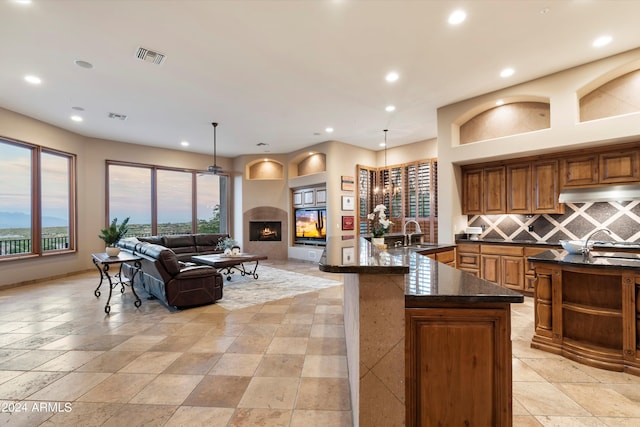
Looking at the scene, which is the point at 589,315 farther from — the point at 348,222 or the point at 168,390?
the point at 348,222

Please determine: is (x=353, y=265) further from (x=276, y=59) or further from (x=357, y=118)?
(x=357, y=118)

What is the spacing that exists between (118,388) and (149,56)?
12.4 ft

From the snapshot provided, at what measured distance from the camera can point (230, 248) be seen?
234 inches

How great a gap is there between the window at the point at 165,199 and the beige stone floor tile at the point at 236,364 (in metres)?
6.35

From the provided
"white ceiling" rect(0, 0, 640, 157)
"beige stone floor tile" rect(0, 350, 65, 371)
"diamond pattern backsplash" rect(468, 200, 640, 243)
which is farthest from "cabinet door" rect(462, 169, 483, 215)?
"beige stone floor tile" rect(0, 350, 65, 371)

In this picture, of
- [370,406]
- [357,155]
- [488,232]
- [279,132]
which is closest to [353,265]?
[370,406]

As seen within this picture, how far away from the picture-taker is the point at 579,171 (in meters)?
4.25

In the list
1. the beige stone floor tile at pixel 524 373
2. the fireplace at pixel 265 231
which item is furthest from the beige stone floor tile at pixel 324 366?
the fireplace at pixel 265 231

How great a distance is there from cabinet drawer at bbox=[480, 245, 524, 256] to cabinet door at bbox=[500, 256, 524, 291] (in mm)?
83

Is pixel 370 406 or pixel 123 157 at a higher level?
pixel 123 157

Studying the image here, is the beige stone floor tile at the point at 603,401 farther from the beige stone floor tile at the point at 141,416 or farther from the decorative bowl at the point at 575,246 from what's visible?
the beige stone floor tile at the point at 141,416

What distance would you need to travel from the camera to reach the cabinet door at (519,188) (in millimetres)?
4734

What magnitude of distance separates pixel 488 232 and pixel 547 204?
1121mm

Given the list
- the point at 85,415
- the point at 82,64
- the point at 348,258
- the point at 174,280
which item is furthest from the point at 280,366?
the point at 82,64
